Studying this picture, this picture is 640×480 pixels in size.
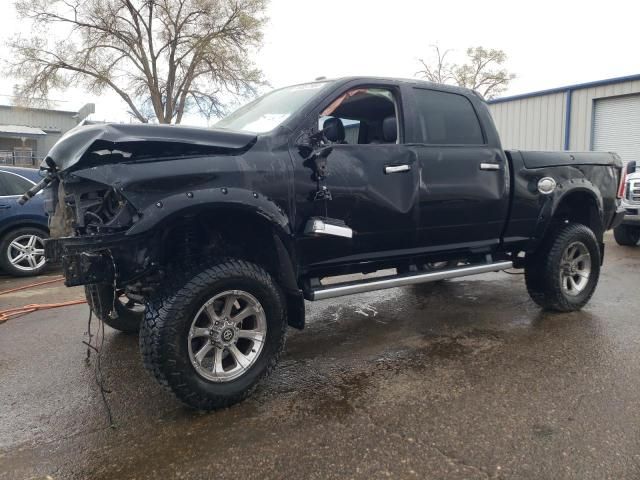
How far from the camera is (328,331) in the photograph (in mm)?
4527

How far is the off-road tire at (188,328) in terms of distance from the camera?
9.12 ft

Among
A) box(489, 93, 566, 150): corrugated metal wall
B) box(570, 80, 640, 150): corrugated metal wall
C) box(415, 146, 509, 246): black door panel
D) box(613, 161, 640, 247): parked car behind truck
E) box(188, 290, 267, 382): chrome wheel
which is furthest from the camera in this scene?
box(489, 93, 566, 150): corrugated metal wall

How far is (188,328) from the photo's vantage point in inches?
112

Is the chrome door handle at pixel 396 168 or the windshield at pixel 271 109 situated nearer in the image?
the windshield at pixel 271 109

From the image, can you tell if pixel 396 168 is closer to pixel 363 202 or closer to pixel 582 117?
pixel 363 202

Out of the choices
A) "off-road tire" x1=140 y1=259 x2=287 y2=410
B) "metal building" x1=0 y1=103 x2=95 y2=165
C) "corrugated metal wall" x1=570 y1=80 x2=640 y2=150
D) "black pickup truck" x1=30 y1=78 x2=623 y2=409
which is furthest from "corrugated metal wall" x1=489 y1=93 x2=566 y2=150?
"metal building" x1=0 y1=103 x2=95 y2=165

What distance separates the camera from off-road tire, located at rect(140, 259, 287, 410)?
9.12ft

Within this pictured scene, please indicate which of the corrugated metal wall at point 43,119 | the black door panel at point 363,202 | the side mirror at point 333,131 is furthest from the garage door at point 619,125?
the corrugated metal wall at point 43,119

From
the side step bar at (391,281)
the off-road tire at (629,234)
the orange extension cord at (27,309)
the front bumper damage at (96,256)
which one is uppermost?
the front bumper damage at (96,256)

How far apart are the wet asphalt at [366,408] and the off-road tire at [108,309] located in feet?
0.56

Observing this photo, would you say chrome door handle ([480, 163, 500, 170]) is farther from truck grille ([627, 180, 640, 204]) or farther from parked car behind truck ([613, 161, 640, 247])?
truck grille ([627, 180, 640, 204])

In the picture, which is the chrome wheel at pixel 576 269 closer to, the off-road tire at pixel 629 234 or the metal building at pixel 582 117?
the off-road tire at pixel 629 234

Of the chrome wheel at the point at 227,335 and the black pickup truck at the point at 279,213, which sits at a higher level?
the black pickup truck at the point at 279,213

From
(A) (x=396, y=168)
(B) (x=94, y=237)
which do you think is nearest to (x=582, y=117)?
(A) (x=396, y=168)
